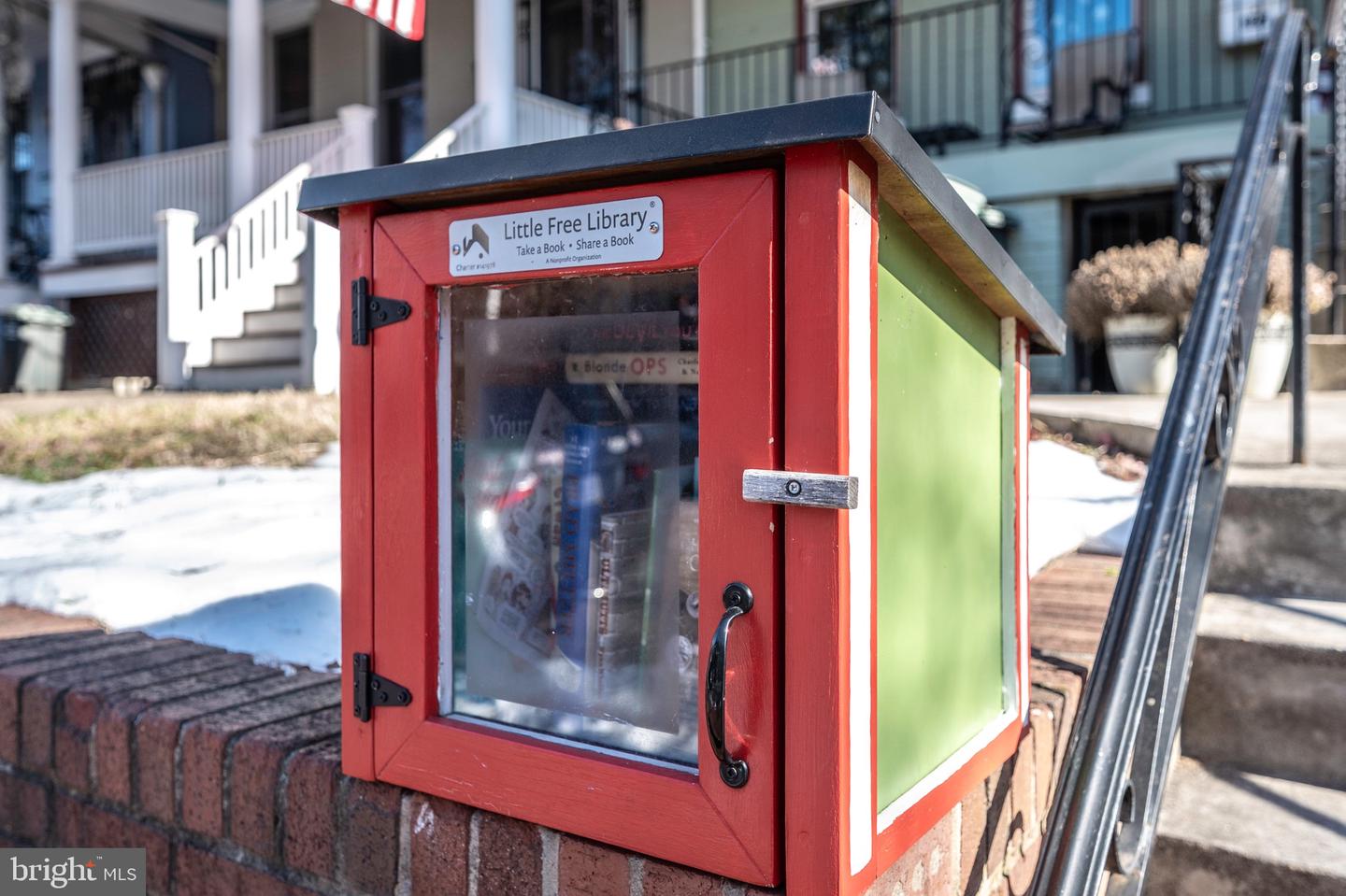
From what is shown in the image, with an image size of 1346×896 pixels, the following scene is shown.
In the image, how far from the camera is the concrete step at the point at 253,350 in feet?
27.2

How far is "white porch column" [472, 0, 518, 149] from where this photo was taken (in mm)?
8070

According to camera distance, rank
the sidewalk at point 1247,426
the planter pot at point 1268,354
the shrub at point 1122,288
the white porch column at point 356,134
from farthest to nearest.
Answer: the white porch column at point 356,134, the shrub at point 1122,288, the planter pot at point 1268,354, the sidewalk at point 1247,426

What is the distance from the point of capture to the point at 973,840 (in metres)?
1.20

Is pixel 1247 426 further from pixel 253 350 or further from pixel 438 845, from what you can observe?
pixel 253 350

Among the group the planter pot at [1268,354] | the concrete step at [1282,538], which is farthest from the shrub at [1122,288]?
the concrete step at [1282,538]

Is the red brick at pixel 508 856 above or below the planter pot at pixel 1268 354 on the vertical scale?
below

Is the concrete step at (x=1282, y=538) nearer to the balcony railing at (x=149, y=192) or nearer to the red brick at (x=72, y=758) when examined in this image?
the red brick at (x=72, y=758)

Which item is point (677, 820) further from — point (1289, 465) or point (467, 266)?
point (1289, 465)

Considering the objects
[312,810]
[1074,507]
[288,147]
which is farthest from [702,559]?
[288,147]

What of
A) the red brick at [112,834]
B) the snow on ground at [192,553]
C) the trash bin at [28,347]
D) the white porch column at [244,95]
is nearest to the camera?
the red brick at [112,834]

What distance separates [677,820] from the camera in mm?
924

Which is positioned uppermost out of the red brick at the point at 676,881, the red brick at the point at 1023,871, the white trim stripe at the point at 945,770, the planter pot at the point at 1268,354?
the planter pot at the point at 1268,354

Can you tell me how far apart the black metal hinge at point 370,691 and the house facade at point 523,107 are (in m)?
6.02

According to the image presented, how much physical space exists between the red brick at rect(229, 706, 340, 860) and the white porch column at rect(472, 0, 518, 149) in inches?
289
